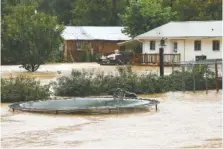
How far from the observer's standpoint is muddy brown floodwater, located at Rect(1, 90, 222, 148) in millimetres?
13422

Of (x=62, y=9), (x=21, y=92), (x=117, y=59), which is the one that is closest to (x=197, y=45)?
(x=117, y=59)

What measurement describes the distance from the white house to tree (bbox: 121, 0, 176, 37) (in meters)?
5.72

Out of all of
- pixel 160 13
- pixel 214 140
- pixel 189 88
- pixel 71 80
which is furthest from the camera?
pixel 160 13

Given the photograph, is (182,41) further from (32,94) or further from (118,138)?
(118,138)

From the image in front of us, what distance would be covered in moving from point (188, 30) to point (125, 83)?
102 ft

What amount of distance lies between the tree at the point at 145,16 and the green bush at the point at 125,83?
35136mm

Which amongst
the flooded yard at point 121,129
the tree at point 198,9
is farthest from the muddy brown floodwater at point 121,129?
the tree at point 198,9

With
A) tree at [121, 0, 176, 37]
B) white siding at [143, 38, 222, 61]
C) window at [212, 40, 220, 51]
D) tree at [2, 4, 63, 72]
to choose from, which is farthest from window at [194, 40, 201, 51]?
tree at [2, 4, 63, 72]

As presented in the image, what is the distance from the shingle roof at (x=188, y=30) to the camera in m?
55.1

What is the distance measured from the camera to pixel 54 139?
14102 mm

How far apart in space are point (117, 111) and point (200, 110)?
2.75 metres

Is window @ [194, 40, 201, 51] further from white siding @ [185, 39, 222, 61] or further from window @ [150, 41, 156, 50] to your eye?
window @ [150, 41, 156, 50]

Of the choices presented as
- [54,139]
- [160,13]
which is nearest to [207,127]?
[54,139]

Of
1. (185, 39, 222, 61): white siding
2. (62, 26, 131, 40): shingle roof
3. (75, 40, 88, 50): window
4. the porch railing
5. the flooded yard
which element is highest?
(62, 26, 131, 40): shingle roof
